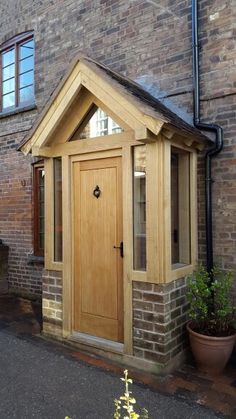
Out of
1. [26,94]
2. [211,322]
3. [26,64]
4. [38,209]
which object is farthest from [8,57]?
[211,322]

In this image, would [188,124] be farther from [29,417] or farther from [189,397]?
[29,417]

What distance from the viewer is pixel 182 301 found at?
13.6ft

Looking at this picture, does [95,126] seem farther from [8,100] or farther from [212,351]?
[8,100]

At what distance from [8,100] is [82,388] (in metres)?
6.02

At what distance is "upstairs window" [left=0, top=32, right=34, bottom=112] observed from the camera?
714 cm

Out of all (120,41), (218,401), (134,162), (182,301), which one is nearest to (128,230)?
(134,162)

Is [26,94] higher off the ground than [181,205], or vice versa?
[26,94]

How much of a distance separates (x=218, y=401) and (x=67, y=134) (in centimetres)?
336

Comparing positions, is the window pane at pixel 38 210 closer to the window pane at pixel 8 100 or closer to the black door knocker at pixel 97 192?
the window pane at pixel 8 100

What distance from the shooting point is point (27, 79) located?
23.7 ft

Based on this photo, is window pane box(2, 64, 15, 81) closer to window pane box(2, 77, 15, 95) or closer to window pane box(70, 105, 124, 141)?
window pane box(2, 77, 15, 95)

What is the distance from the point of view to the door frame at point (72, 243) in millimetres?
4074

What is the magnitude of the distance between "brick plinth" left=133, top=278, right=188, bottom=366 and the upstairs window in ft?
15.6

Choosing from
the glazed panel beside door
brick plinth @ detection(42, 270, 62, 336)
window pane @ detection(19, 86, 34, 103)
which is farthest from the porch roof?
window pane @ detection(19, 86, 34, 103)
